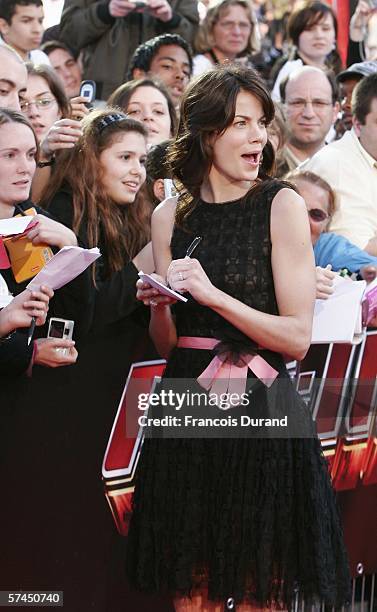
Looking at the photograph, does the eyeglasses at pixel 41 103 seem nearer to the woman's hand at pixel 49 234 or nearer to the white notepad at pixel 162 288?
the woman's hand at pixel 49 234

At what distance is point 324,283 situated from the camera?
4.30 meters

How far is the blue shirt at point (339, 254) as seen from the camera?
4.73 meters

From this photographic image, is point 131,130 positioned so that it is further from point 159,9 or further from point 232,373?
point 159,9

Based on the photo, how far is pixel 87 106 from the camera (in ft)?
18.0

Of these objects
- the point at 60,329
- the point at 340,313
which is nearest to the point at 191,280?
the point at 60,329

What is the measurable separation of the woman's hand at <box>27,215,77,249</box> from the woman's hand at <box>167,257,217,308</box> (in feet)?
1.79

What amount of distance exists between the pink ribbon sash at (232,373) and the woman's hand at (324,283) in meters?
0.88

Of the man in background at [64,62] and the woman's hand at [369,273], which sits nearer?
the woman's hand at [369,273]

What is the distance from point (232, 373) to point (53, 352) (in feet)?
2.35

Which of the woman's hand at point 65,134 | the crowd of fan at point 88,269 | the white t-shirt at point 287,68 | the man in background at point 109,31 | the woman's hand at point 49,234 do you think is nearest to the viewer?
the woman's hand at point 49,234

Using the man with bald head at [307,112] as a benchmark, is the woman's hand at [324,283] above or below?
below

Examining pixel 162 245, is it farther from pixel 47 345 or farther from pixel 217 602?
pixel 217 602

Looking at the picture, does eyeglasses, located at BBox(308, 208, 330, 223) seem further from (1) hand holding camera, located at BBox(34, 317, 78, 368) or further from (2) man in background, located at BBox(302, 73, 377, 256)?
(1) hand holding camera, located at BBox(34, 317, 78, 368)

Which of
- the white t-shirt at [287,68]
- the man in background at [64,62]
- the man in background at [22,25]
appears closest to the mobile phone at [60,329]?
the man in background at [22,25]
